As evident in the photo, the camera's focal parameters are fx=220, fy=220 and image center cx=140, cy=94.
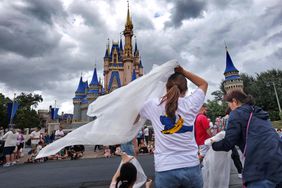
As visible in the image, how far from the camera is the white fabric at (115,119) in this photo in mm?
2234

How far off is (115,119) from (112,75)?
54.7 m

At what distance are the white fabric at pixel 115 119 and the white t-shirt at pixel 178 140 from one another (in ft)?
0.89

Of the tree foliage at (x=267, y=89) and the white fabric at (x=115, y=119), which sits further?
the tree foliage at (x=267, y=89)

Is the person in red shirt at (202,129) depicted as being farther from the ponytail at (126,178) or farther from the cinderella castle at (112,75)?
the cinderella castle at (112,75)

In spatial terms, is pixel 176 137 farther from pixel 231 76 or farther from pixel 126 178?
pixel 231 76

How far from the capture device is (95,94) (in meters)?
53.5

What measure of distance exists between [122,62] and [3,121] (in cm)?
3018

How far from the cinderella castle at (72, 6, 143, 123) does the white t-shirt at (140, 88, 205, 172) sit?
1986 inches

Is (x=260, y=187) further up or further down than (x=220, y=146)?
further down

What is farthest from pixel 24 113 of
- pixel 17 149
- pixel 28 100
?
pixel 17 149

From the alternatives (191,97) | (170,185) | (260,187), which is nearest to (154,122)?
(191,97)

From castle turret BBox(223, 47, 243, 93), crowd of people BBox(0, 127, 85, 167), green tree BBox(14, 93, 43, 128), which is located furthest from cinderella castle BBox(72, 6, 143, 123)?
crowd of people BBox(0, 127, 85, 167)

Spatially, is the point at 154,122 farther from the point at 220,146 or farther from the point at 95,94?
the point at 95,94

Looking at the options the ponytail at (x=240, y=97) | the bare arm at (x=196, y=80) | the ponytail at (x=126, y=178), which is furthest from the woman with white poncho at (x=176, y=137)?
the ponytail at (x=126, y=178)
